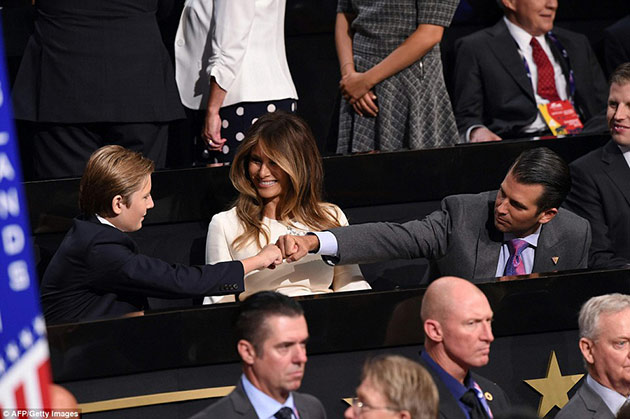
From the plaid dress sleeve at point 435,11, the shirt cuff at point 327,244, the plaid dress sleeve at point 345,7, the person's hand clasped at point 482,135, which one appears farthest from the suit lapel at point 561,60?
the shirt cuff at point 327,244

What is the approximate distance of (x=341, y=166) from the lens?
3.98 meters

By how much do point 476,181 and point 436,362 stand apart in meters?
1.42

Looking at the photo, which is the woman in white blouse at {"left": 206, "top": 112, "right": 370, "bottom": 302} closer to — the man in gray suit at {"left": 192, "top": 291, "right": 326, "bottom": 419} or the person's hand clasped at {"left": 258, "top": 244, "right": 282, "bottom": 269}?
the person's hand clasped at {"left": 258, "top": 244, "right": 282, "bottom": 269}

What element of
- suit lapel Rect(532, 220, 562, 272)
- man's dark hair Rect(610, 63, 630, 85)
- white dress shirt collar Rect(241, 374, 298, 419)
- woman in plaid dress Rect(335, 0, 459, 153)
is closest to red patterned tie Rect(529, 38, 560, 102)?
woman in plaid dress Rect(335, 0, 459, 153)

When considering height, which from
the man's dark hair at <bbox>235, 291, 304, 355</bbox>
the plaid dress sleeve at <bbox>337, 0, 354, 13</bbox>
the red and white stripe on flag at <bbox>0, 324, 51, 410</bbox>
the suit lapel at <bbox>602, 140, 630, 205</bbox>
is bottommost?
the suit lapel at <bbox>602, 140, 630, 205</bbox>

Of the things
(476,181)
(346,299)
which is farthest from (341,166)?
(346,299)

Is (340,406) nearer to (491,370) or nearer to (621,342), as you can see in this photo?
(491,370)

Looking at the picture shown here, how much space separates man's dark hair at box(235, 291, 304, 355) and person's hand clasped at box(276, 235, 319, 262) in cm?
66

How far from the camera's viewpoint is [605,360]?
9.93 ft

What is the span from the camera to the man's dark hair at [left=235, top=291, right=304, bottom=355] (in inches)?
101

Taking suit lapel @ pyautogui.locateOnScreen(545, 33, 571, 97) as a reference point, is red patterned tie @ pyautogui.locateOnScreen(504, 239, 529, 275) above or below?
below

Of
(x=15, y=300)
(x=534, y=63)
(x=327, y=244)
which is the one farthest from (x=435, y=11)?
(x=15, y=300)

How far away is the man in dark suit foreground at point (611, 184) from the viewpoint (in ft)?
12.9

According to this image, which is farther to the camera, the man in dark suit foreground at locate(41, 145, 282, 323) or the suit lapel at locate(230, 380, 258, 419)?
the man in dark suit foreground at locate(41, 145, 282, 323)
